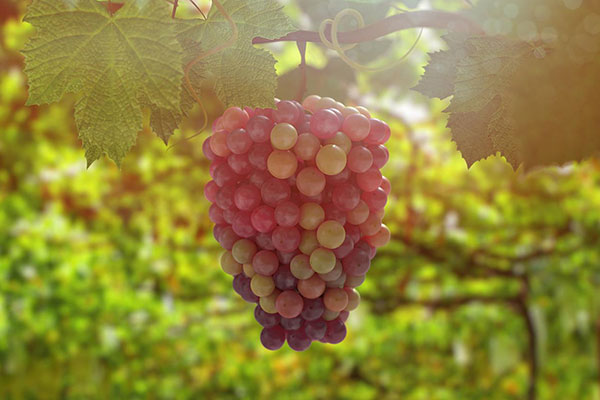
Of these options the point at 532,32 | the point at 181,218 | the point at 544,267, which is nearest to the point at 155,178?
the point at 181,218

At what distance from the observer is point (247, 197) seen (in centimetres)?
42

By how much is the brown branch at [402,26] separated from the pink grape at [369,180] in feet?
0.31

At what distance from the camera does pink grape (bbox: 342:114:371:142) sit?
421 millimetres

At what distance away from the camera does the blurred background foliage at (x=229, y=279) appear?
239 cm

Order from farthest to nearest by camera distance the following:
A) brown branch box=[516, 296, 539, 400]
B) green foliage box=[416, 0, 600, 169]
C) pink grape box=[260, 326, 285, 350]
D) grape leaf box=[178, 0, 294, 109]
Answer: brown branch box=[516, 296, 539, 400], pink grape box=[260, 326, 285, 350], grape leaf box=[178, 0, 294, 109], green foliage box=[416, 0, 600, 169]

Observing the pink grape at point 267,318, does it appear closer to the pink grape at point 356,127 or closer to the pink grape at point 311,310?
the pink grape at point 311,310

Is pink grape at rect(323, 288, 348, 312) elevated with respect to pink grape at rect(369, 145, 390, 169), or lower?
lower

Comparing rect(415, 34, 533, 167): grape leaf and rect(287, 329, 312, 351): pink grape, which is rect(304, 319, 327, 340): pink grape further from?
rect(415, 34, 533, 167): grape leaf

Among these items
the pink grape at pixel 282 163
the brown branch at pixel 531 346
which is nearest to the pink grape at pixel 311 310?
the pink grape at pixel 282 163

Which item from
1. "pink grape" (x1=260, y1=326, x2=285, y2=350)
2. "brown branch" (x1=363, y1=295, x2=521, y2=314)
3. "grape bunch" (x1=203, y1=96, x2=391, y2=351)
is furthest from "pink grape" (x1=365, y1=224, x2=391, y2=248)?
"brown branch" (x1=363, y1=295, x2=521, y2=314)

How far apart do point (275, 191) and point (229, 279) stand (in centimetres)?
234

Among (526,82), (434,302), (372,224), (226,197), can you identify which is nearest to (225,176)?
(226,197)

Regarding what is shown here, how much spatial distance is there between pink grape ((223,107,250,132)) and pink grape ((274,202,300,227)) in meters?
0.07

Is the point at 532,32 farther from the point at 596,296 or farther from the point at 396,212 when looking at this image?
the point at 596,296
